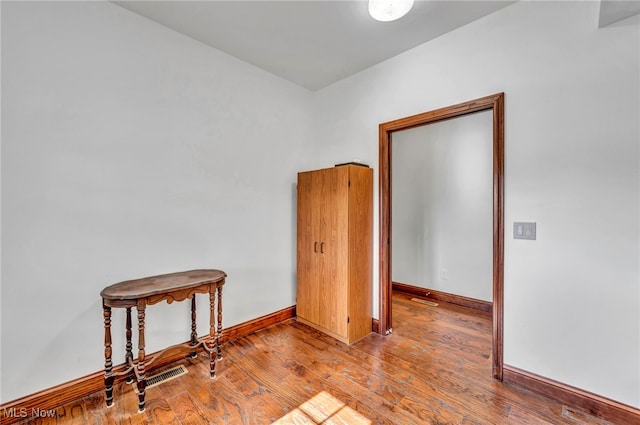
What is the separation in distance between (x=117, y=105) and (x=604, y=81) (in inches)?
127

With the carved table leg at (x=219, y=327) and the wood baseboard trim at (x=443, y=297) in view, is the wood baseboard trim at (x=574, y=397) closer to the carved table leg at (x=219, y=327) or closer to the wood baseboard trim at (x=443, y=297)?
the wood baseboard trim at (x=443, y=297)

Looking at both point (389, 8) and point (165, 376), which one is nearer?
point (389, 8)

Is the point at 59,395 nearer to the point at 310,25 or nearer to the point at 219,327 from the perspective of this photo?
the point at 219,327

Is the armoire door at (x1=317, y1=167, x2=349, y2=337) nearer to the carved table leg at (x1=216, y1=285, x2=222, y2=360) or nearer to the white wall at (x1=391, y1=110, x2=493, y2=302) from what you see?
the carved table leg at (x1=216, y1=285, x2=222, y2=360)

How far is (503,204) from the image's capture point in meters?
2.03

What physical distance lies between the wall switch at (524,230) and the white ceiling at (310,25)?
4.21ft

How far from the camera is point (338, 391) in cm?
191

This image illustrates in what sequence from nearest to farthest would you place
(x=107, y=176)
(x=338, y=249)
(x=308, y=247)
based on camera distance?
(x=107, y=176) < (x=338, y=249) < (x=308, y=247)

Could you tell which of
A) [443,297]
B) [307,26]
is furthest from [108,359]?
[443,297]

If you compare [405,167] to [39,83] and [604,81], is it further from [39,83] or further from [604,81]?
[39,83]

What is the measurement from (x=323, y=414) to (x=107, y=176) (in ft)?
7.13

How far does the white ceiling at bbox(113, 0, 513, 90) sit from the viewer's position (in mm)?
2020

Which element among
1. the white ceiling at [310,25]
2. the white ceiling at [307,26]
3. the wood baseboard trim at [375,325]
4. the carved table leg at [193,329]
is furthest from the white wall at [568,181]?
the carved table leg at [193,329]

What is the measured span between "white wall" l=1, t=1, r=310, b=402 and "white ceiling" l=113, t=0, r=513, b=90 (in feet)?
0.65
